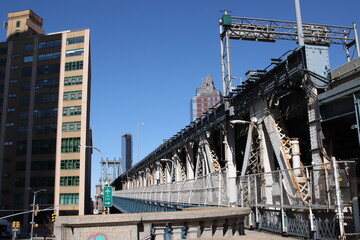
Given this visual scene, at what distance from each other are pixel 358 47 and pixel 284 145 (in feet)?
72.9

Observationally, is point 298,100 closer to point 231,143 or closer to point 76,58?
point 231,143

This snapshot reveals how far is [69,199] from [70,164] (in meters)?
7.25

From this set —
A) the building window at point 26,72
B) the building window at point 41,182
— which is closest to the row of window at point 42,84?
the building window at point 26,72

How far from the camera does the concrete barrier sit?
25.1ft

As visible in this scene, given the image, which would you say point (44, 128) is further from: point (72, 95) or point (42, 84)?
point (42, 84)

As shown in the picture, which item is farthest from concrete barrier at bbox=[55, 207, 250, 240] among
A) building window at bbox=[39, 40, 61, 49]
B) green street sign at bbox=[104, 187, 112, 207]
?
building window at bbox=[39, 40, 61, 49]

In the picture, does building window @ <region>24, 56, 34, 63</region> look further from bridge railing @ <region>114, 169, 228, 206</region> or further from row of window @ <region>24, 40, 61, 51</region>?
bridge railing @ <region>114, 169, 228, 206</region>

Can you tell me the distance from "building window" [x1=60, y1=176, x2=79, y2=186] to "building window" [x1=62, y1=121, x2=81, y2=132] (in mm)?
10309

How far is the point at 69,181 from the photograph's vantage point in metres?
74.1

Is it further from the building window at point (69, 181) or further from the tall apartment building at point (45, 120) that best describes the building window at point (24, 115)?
the building window at point (69, 181)

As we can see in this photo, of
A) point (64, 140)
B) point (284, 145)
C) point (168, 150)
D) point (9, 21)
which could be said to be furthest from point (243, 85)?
point (9, 21)

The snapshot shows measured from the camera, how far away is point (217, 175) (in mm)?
19172

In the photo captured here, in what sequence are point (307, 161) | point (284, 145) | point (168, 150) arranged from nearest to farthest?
point (284, 145) < point (307, 161) < point (168, 150)

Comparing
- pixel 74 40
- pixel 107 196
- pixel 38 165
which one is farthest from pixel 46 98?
pixel 107 196
